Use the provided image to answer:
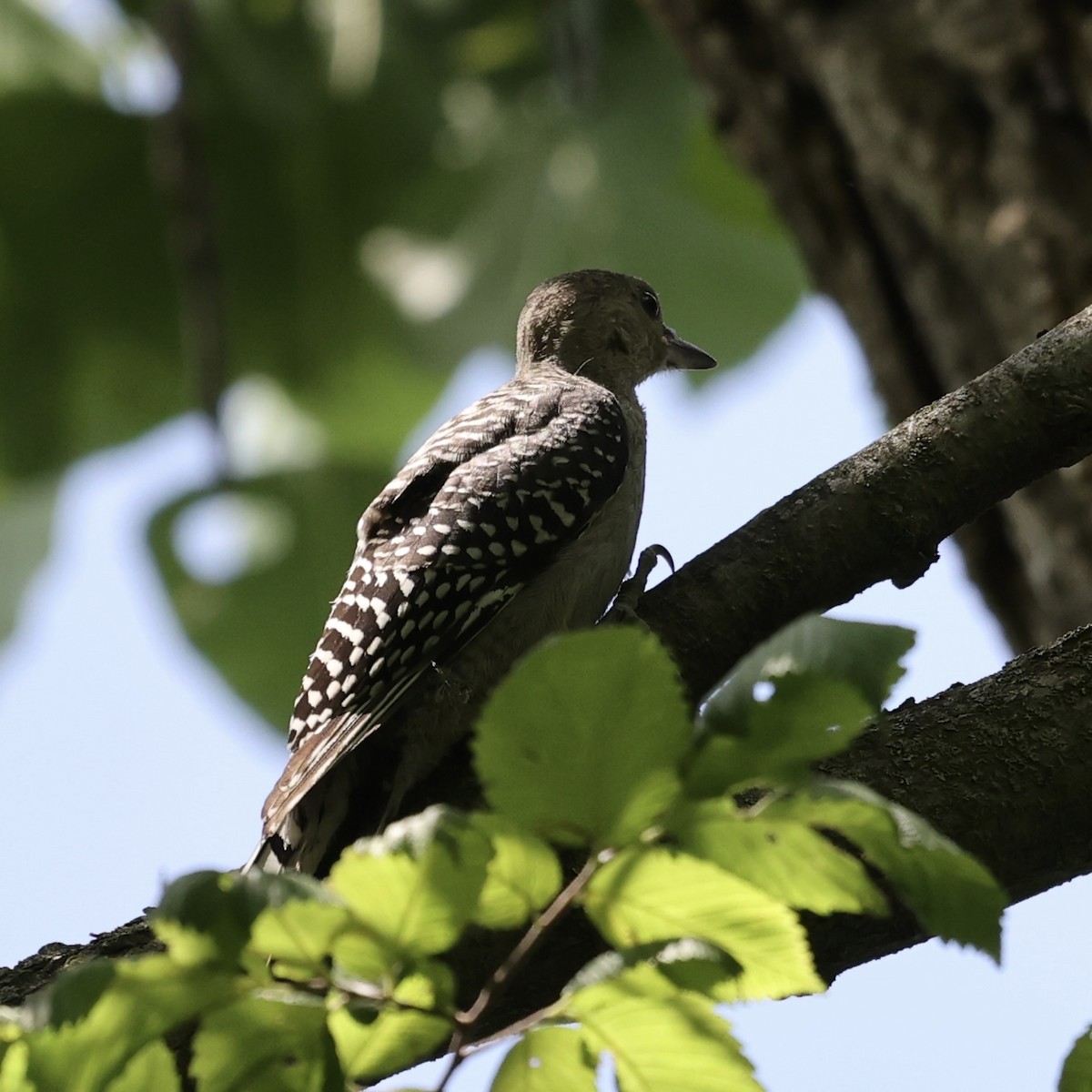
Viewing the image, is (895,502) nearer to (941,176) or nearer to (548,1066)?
(548,1066)

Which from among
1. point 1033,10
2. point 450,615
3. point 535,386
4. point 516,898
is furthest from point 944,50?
point 516,898

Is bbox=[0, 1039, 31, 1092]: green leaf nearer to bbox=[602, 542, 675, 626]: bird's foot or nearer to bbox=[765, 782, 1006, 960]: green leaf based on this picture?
bbox=[765, 782, 1006, 960]: green leaf

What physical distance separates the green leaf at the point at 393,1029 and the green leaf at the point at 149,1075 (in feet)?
0.47

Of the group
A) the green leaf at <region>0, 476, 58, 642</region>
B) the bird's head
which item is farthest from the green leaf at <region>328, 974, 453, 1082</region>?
the green leaf at <region>0, 476, 58, 642</region>

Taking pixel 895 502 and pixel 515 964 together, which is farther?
pixel 895 502

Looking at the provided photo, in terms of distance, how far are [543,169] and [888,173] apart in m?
2.42

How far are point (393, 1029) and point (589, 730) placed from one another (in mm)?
379

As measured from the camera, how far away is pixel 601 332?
477 centimetres

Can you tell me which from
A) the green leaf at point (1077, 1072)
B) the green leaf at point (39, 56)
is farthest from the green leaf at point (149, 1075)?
the green leaf at point (39, 56)

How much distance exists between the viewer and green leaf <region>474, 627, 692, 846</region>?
43.2 inches

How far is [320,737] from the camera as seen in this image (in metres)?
2.93

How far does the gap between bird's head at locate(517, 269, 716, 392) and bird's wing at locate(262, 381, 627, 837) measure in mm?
762

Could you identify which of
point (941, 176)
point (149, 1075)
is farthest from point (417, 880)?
point (941, 176)

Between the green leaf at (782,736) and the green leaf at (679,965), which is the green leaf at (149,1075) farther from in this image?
the green leaf at (782,736)
